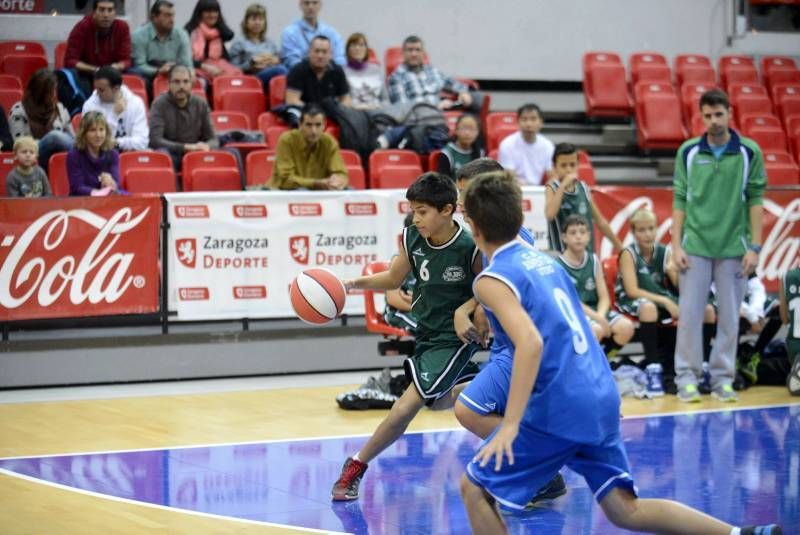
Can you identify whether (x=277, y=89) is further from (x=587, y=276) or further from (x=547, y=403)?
(x=547, y=403)

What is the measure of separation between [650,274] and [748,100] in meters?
6.70

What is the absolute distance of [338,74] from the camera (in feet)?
41.3

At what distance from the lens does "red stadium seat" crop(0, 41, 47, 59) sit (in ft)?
43.2

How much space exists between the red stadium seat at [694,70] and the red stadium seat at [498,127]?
3.31 m

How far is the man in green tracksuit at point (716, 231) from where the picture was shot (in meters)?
9.05

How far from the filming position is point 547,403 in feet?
13.4

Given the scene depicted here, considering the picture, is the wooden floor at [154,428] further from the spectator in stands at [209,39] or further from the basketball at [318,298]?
the spectator in stands at [209,39]

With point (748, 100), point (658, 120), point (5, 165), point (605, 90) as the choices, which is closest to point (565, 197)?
point (5, 165)

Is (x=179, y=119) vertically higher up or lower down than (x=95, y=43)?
lower down

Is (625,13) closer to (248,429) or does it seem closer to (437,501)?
(248,429)

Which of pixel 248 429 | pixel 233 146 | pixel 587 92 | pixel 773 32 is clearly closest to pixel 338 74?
pixel 233 146

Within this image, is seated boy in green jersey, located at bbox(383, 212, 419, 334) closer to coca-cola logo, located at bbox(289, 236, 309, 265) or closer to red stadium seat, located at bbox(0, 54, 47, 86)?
coca-cola logo, located at bbox(289, 236, 309, 265)

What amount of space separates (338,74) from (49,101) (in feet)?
9.77

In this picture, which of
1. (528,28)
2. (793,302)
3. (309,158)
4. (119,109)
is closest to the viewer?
(793,302)
